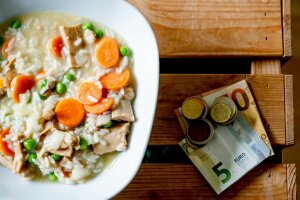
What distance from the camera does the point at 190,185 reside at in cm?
199

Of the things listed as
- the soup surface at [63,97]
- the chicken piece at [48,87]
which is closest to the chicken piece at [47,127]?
the soup surface at [63,97]

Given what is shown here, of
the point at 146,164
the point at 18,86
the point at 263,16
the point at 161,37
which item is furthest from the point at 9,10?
the point at 263,16

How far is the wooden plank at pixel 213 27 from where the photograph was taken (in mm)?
2037

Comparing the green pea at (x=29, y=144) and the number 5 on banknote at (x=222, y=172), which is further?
the number 5 on banknote at (x=222, y=172)

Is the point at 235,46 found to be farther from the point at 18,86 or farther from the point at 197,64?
the point at 18,86

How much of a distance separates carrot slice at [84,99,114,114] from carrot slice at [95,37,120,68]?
5.9 inches

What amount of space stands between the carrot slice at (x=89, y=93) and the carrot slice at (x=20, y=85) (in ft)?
0.65

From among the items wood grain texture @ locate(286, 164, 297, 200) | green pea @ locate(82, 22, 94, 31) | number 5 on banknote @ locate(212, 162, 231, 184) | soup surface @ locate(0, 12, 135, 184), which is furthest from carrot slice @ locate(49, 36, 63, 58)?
wood grain texture @ locate(286, 164, 297, 200)

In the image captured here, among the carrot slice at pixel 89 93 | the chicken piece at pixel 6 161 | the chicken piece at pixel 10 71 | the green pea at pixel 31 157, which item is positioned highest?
the chicken piece at pixel 10 71

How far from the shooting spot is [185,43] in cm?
204

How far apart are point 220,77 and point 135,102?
43 centimetres

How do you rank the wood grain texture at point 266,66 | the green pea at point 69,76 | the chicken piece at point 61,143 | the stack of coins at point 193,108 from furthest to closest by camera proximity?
the wood grain texture at point 266,66
the stack of coins at point 193,108
the green pea at point 69,76
the chicken piece at point 61,143

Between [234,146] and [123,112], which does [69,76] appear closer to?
[123,112]

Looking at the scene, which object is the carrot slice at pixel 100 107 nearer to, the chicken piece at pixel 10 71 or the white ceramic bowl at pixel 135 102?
the white ceramic bowl at pixel 135 102
